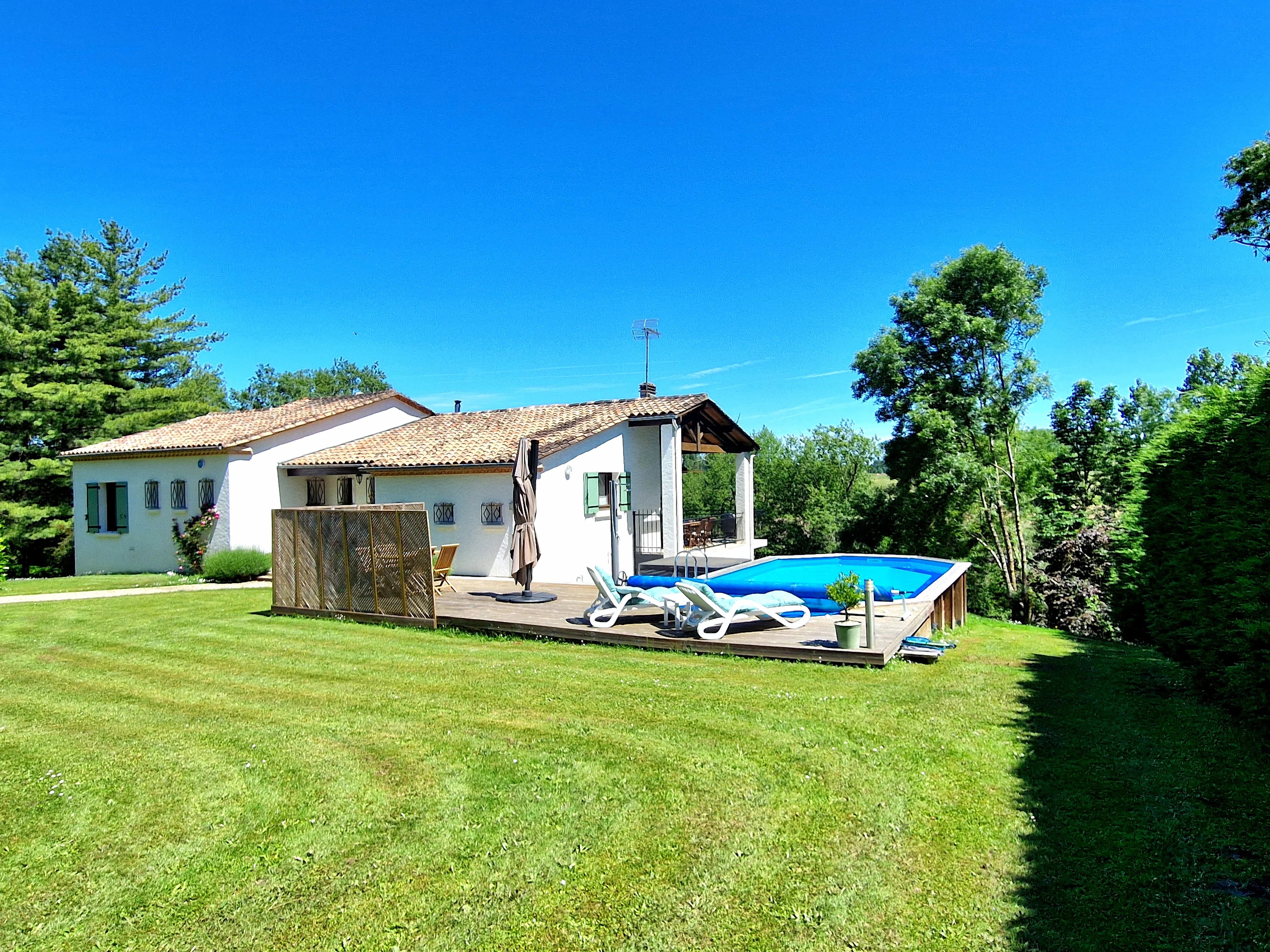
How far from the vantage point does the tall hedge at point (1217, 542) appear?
17.9ft

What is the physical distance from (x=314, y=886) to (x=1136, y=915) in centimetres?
404

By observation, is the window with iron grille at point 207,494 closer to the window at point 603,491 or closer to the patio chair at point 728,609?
the window at point 603,491

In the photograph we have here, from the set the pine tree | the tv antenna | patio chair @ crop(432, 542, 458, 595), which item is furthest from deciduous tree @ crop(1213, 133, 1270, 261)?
the pine tree

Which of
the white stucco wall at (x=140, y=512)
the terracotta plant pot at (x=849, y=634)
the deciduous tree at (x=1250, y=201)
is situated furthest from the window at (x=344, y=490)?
the deciduous tree at (x=1250, y=201)

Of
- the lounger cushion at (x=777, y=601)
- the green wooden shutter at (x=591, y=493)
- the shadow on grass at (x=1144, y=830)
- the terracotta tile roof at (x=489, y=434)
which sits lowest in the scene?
the shadow on grass at (x=1144, y=830)

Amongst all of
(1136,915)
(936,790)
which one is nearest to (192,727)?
(936,790)

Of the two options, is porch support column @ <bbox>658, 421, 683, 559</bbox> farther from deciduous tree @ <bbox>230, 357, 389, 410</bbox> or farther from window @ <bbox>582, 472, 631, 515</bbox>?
deciduous tree @ <bbox>230, 357, 389, 410</bbox>

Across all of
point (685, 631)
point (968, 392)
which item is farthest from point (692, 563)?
point (968, 392)

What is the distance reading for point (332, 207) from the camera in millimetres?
27703

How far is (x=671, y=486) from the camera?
67.9 feet

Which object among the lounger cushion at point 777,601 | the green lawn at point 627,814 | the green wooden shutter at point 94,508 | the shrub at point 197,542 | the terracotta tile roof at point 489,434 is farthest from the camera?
the green wooden shutter at point 94,508

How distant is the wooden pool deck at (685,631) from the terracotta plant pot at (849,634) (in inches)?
5.5

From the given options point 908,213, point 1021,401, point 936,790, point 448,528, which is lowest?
point 936,790

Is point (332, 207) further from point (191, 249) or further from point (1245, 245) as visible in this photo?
point (1245, 245)
